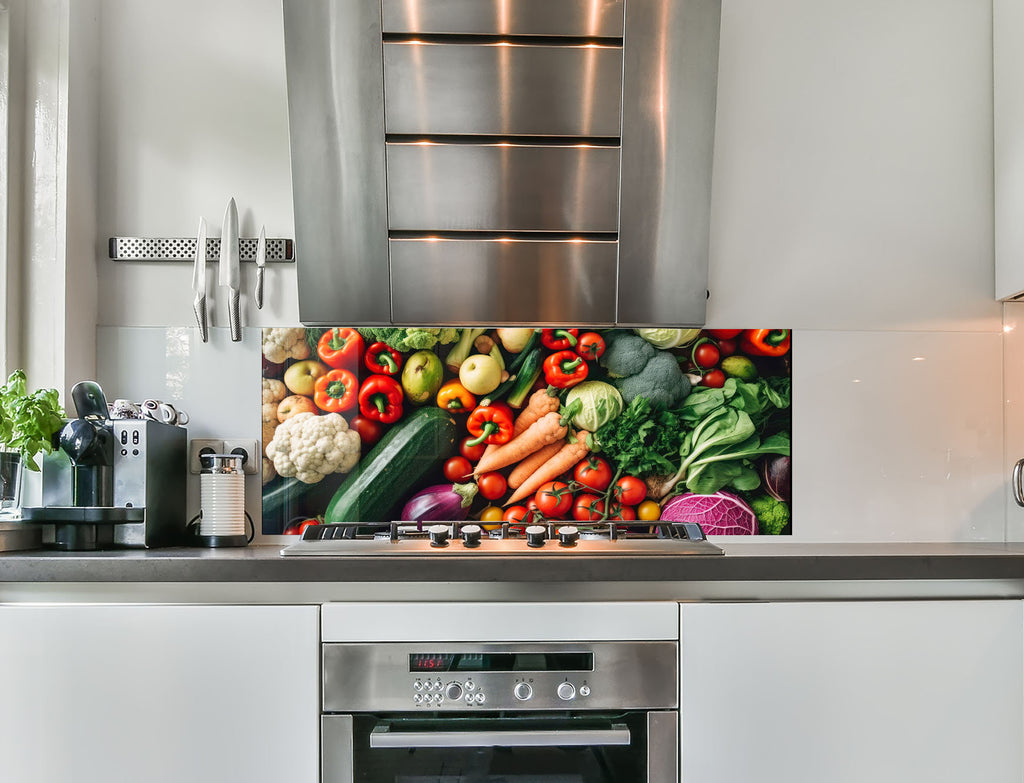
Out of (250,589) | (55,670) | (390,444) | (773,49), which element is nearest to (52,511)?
(55,670)

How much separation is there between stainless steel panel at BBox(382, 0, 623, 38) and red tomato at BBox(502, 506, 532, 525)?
1.08 m

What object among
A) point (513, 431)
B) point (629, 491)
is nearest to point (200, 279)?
point (513, 431)

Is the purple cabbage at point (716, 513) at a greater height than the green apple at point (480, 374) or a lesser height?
lesser

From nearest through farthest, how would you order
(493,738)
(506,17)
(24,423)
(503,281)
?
A: (493,738) → (24,423) → (506,17) → (503,281)

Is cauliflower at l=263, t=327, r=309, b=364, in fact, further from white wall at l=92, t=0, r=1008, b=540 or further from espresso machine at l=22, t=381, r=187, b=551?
espresso machine at l=22, t=381, r=187, b=551

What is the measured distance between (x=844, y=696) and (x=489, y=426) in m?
0.95

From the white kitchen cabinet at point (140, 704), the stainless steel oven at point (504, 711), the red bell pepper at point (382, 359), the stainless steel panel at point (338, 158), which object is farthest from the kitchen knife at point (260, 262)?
the stainless steel oven at point (504, 711)

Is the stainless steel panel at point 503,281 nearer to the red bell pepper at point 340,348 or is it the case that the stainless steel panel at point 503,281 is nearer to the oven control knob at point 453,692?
the red bell pepper at point 340,348

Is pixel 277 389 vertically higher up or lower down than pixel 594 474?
higher up

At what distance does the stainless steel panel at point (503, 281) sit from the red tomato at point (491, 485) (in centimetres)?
38

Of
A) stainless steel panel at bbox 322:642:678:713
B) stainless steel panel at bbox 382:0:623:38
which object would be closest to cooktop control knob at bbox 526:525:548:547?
stainless steel panel at bbox 322:642:678:713

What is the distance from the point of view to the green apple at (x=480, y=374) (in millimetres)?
2008

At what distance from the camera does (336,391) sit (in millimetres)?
2014

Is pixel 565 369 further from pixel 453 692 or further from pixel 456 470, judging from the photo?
pixel 453 692
